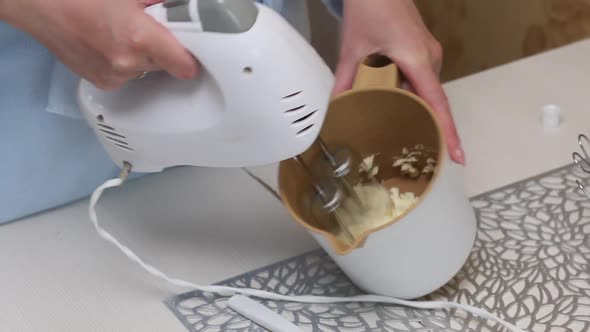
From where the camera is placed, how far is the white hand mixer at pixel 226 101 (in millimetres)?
487

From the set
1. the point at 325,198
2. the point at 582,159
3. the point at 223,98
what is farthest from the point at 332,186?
the point at 582,159

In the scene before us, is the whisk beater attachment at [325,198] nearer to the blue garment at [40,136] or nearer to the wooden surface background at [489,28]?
the blue garment at [40,136]

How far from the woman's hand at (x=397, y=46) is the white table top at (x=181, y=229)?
0.35 feet

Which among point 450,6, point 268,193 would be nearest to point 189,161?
point 268,193

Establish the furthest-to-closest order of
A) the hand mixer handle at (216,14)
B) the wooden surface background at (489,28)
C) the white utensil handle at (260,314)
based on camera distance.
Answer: the wooden surface background at (489,28) → the white utensil handle at (260,314) → the hand mixer handle at (216,14)

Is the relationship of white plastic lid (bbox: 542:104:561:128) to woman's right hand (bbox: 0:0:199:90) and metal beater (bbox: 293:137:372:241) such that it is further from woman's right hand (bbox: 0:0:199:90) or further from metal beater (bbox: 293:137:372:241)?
woman's right hand (bbox: 0:0:199:90)

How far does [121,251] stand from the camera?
69 centimetres

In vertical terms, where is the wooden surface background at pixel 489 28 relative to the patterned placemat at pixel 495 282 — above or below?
below

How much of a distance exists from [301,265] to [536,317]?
0.18 metres

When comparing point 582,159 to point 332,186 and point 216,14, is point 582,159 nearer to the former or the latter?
point 332,186

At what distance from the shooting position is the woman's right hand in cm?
49

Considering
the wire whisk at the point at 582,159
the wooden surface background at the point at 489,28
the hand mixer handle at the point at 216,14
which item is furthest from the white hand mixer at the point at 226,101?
the wooden surface background at the point at 489,28

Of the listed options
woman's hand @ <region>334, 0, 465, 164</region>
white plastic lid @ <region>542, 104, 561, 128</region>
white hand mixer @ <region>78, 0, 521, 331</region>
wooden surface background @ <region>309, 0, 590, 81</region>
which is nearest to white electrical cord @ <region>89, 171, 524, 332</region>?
white hand mixer @ <region>78, 0, 521, 331</region>

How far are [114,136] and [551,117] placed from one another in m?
0.40
